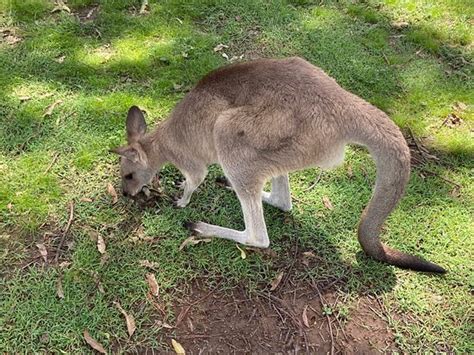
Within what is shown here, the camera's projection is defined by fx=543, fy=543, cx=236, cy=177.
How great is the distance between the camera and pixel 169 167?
4293 millimetres

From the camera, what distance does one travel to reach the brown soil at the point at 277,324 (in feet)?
10.3

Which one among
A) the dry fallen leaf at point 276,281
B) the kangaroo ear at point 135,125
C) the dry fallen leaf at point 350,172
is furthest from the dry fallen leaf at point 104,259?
the dry fallen leaf at point 350,172

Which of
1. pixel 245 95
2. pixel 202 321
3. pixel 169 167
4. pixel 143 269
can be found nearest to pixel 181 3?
pixel 169 167

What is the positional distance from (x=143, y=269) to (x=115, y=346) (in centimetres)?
56

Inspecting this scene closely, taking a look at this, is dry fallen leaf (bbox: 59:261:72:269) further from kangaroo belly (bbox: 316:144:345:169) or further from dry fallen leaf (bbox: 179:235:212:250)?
kangaroo belly (bbox: 316:144:345:169)

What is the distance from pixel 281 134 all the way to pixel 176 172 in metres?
1.33

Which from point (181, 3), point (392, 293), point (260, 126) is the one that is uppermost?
point (260, 126)

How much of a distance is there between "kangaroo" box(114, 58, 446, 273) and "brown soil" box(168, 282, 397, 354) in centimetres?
36

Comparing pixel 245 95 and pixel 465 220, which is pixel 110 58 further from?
pixel 465 220

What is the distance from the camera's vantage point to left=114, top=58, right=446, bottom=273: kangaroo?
3.12 m

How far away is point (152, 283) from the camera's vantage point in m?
3.42

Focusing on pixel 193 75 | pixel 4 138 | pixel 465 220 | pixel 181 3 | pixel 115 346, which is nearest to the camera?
pixel 115 346

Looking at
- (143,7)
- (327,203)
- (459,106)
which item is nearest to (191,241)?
(327,203)

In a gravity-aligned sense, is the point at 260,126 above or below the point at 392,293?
above
